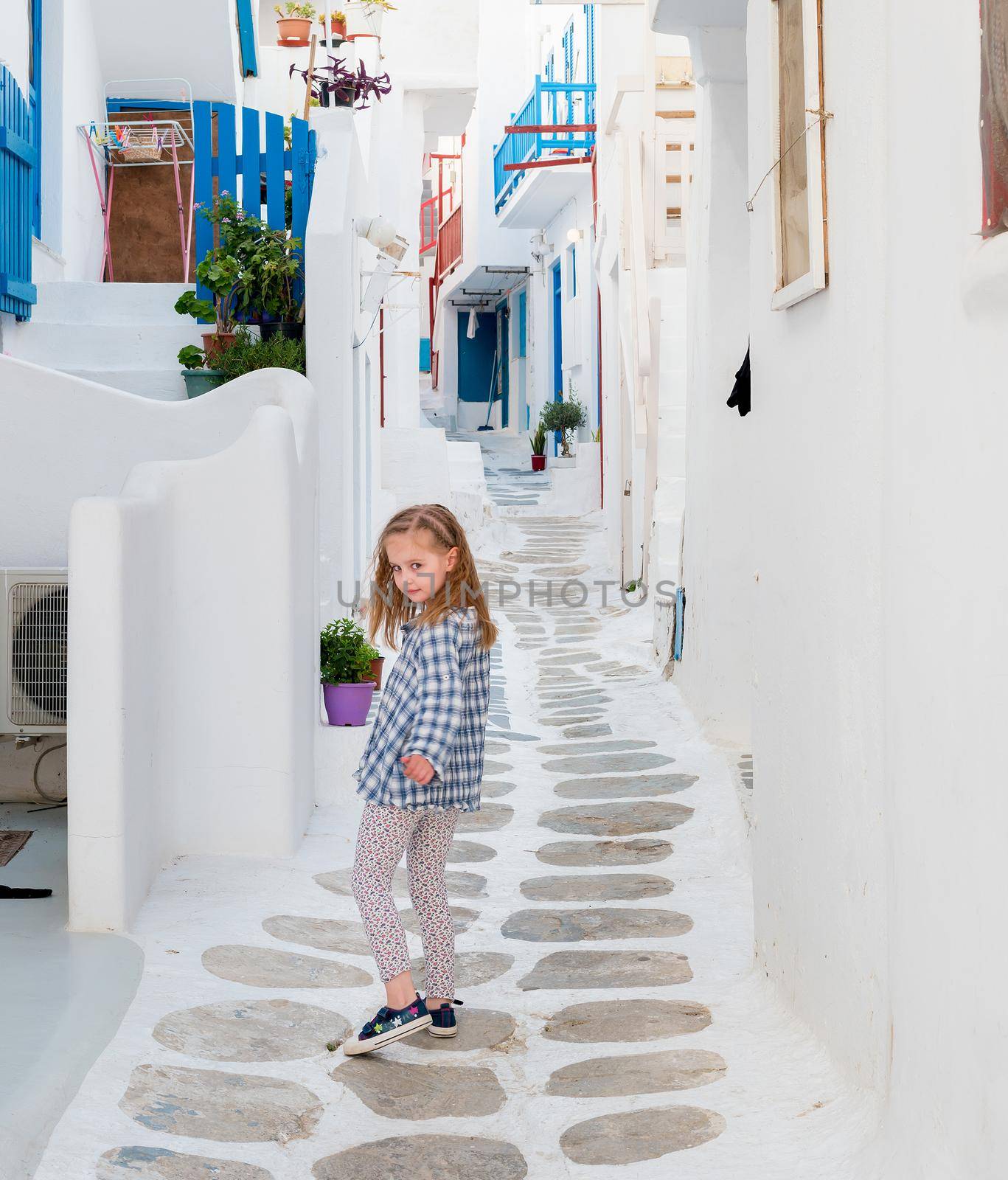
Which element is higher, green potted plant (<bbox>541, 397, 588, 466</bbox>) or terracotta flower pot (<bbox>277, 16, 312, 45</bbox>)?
terracotta flower pot (<bbox>277, 16, 312, 45</bbox>)

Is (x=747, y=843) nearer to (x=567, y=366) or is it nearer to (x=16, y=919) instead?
(x=16, y=919)

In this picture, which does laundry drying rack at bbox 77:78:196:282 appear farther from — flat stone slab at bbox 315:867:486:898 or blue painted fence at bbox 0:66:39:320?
flat stone slab at bbox 315:867:486:898

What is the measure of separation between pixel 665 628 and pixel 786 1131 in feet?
17.7

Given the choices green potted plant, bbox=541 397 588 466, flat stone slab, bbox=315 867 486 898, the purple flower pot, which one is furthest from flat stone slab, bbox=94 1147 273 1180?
green potted plant, bbox=541 397 588 466

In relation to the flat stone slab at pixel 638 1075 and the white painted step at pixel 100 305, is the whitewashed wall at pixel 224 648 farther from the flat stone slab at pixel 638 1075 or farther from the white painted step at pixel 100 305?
the white painted step at pixel 100 305

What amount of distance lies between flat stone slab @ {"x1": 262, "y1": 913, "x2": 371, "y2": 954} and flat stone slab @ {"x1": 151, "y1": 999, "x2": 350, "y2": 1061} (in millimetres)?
459

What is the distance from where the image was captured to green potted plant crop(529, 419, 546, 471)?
17969mm

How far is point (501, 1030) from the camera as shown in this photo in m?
3.54

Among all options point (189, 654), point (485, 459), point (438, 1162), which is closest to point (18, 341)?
point (189, 654)

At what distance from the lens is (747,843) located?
5000 mm

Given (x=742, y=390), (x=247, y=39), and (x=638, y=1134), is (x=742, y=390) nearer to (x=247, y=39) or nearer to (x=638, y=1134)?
(x=638, y=1134)

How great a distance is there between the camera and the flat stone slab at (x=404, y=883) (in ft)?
14.9

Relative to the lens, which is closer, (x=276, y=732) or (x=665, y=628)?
(x=276, y=732)

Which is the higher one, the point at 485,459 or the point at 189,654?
the point at 485,459
